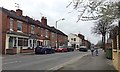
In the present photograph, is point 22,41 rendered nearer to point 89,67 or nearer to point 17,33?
point 17,33

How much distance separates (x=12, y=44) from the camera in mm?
46406

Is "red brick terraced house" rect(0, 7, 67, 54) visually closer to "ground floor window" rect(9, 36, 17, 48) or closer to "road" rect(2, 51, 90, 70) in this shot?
"ground floor window" rect(9, 36, 17, 48)

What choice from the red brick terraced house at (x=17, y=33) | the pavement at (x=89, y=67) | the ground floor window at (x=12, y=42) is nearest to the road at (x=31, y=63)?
the pavement at (x=89, y=67)

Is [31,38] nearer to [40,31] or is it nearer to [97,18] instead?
[40,31]

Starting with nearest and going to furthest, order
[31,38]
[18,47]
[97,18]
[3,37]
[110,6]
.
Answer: [110,6] → [97,18] → [3,37] → [18,47] → [31,38]

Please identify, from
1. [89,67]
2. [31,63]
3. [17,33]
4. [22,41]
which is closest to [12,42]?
[17,33]

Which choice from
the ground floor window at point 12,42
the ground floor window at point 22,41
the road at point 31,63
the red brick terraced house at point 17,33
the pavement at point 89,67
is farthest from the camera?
the ground floor window at point 22,41

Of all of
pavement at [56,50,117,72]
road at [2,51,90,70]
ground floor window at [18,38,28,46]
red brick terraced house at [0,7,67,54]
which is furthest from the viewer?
ground floor window at [18,38,28,46]

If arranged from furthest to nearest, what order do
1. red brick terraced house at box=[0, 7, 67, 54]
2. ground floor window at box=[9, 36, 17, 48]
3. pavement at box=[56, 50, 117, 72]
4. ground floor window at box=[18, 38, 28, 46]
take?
1. ground floor window at box=[18, 38, 28, 46]
2. ground floor window at box=[9, 36, 17, 48]
3. red brick terraced house at box=[0, 7, 67, 54]
4. pavement at box=[56, 50, 117, 72]

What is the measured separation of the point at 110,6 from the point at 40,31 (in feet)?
185

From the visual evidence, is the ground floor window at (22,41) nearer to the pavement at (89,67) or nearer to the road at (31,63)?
the road at (31,63)

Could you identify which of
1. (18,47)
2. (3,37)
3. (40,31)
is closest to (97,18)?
(3,37)

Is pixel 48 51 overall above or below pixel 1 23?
below

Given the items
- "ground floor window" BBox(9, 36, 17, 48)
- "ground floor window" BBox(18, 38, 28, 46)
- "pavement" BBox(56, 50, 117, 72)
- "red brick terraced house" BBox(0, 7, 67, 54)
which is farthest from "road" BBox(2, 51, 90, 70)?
"ground floor window" BBox(18, 38, 28, 46)
